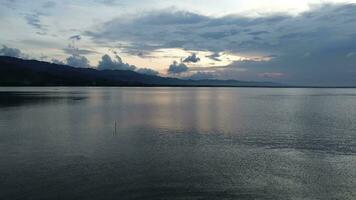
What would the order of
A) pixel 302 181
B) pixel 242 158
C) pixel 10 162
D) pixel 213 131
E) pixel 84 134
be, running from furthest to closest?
pixel 213 131 < pixel 84 134 < pixel 242 158 < pixel 10 162 < pixel 302 181

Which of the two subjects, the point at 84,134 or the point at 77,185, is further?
the point at 84,134

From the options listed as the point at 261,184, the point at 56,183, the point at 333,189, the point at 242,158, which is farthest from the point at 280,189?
the point at 56,183

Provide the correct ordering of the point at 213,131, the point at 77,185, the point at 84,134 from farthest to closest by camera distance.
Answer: the point at 213,131
the point at 84,134
the point at 77,185

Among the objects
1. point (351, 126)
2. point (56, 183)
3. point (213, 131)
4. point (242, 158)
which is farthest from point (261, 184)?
point (351, 126)

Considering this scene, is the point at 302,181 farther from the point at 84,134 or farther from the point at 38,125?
the point at 38,125

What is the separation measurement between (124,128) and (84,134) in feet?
23.6

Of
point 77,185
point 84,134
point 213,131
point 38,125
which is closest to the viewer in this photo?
point 77,185

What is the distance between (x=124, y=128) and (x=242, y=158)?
2206 centimetres

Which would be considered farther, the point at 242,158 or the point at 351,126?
the point at 351,126

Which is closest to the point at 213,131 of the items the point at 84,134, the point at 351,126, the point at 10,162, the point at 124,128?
the point at 124,128

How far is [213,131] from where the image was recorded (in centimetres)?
4578

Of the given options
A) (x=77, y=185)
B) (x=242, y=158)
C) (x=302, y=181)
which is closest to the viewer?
(x=77, y=185)

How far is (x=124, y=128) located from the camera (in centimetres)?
4797

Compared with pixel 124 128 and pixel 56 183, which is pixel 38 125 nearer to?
pixel 124 128
